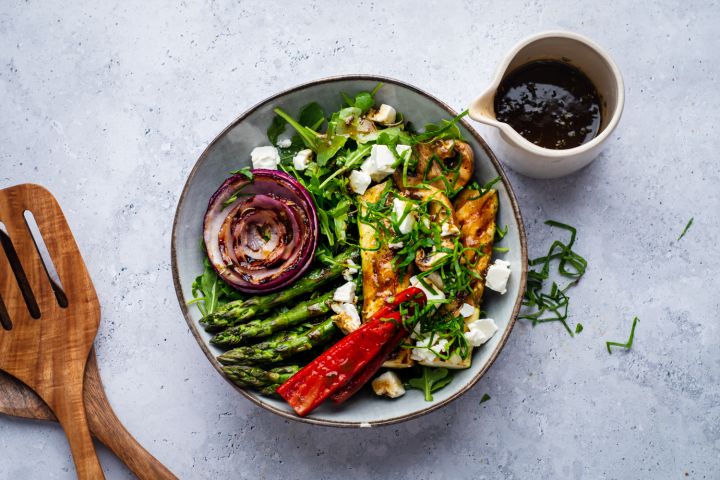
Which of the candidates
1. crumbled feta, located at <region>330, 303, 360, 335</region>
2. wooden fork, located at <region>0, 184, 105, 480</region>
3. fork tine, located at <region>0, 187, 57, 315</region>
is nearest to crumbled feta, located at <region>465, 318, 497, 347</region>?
crumbled feta, located at <region>330, 303, 360, 335</region>

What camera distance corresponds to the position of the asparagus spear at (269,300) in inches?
108

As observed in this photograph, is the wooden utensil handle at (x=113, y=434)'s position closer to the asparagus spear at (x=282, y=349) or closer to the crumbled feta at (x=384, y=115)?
the asparagus spear at (x=282, y=349)

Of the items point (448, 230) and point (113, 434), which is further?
point (113, 434)

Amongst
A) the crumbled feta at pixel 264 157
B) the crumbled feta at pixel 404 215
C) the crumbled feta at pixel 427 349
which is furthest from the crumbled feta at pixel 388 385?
the crumbled feta at pixel 264 157

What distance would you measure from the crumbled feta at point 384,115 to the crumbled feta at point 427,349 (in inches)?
37.1

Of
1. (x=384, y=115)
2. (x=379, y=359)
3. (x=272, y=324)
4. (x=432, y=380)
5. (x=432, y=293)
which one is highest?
(x=384, y=115)

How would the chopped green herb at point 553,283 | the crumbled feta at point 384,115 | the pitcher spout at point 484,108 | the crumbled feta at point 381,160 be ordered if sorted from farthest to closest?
the chopped green herb at point 553,283
the crumbled feta at point 384,115
the crumbled feta at point 381,160
the pitcher spout at point 484,108

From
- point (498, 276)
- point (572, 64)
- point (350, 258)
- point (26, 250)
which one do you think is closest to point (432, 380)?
point (498, 276)

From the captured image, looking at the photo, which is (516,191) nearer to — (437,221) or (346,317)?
(437,221)

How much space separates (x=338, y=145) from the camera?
2.74m

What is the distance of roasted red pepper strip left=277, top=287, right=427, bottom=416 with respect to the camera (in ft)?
8.41

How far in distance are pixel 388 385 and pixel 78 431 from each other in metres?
1.48

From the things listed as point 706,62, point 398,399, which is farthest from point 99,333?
point 706,62

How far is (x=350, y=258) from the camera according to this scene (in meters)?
2.75
